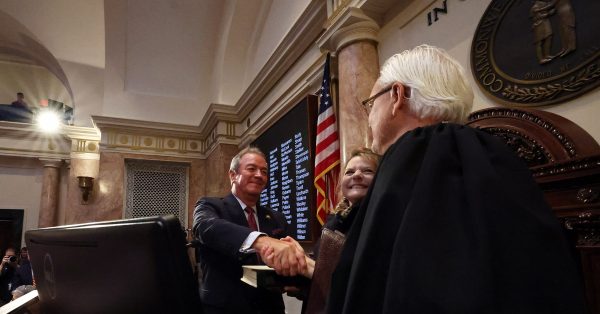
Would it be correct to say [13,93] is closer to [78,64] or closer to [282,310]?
[78,64]

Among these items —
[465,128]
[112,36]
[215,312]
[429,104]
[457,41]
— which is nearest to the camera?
[465,128]

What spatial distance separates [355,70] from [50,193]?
856cm

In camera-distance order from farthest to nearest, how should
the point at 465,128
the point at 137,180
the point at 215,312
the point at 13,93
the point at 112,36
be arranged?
the point at 13,93 → the point at 137,180 → the point at 112,36 → the point at 215,312 → the point at 465,128

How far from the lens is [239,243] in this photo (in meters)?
1.59

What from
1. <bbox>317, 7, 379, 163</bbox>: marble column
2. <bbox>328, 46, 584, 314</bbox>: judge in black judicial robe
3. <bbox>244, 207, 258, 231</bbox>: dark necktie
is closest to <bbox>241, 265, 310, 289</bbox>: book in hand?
<bbox>328, 46, 584, 314</bbox>: judge in black judicial robe

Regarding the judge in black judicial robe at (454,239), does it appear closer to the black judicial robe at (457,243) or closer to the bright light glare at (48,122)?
the black judicial robe at (457,243)

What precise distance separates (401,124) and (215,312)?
132 centimetres

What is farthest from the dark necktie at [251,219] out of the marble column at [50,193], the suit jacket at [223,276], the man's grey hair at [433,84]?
the marble column at [50,193]

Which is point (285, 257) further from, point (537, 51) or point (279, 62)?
point (279, 62)

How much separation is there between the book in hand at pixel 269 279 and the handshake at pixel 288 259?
0.02 meters

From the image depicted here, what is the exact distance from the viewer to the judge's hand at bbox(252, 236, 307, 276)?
1.23 metres

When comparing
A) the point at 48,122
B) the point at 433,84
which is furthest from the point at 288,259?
the point at 48,122

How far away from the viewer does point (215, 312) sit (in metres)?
1.80

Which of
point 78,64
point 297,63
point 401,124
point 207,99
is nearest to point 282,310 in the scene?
point 401,124
